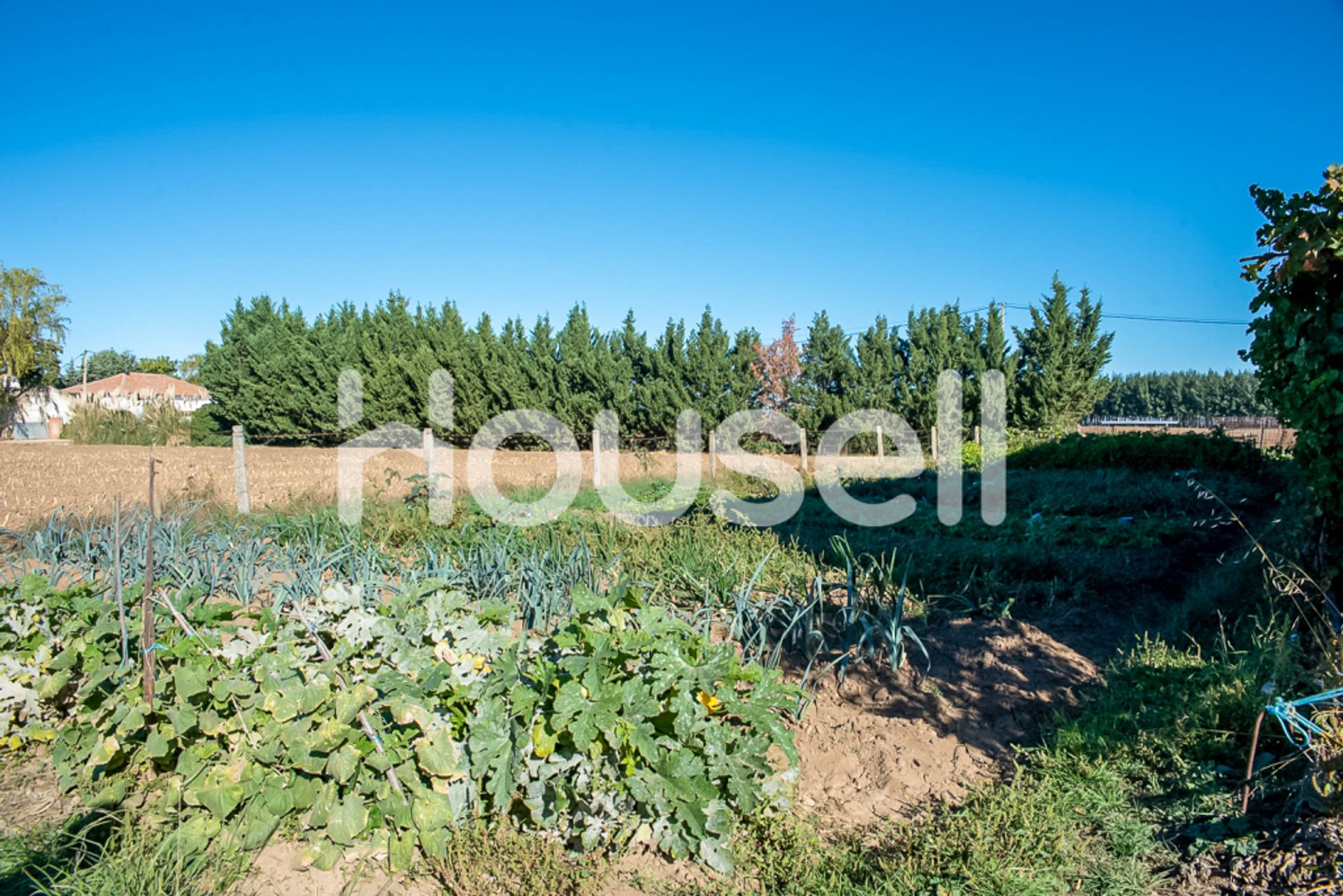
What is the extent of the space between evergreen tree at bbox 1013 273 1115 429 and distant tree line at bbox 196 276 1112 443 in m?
0.04

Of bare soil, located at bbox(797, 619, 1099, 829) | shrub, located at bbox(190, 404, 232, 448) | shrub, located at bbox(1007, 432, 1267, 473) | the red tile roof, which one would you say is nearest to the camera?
bare soil, located at bbox(797, 619, 1099, 829)

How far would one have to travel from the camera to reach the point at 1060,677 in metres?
3.39

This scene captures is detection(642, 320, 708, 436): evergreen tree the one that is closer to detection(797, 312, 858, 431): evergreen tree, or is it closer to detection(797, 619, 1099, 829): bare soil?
detection(797, 312, 858, 431): evergreen tree

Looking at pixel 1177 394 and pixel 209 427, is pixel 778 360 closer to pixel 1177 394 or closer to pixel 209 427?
pixel 209 427

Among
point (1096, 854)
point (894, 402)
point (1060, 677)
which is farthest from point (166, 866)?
point (894, 402)

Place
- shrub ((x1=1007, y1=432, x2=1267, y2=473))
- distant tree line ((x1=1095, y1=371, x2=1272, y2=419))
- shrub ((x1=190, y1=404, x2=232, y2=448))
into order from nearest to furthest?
1. shrub ((x1=1007, y1=432, x2=1267, y2=473))
2. shrub ((x1=190, y1=404, x2=232, y2=448))
3. distant tree line ((x1=1095, y1=371, x2=1272, y2=419))

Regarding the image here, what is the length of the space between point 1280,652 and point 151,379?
62.1 m

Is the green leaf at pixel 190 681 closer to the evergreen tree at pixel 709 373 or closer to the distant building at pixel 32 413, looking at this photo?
the evergreen tree at pixel 709 373

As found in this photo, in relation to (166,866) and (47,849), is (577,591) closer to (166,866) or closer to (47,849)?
(166,866)

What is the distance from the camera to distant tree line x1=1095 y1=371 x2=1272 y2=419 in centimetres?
5656

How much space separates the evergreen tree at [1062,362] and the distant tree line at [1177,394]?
39764 millimetres

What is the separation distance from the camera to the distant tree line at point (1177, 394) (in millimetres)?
56562

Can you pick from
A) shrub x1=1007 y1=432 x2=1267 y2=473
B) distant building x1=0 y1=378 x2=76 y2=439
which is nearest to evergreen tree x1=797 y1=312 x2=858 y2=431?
shrub x1=1007 y1=432 x2=1267 y2=473

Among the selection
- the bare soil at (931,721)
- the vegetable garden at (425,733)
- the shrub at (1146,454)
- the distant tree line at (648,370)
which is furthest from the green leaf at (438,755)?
the distant tree line at (648,370)
